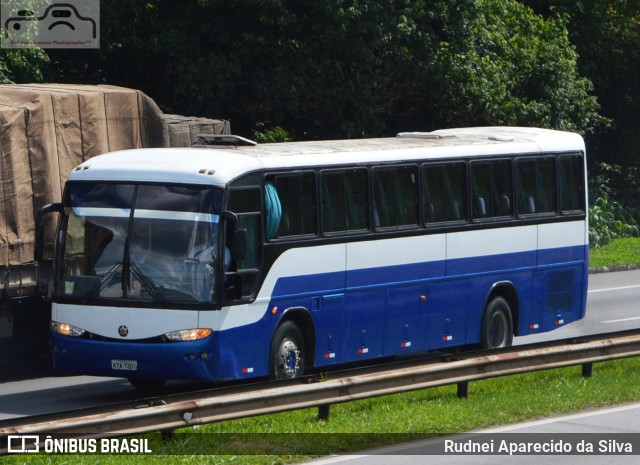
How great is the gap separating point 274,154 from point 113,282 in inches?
97.4

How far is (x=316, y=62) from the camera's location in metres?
30.3

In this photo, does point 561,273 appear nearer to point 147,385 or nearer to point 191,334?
point 147,385

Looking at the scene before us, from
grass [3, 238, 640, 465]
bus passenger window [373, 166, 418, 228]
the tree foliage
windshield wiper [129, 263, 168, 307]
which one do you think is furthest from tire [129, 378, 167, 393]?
the tree foliage

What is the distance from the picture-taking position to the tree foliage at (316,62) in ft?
97.9

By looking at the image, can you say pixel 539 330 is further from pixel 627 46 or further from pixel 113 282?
pixel 627 46

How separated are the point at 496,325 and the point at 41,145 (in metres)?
6.89

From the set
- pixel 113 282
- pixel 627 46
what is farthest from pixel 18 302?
pixel 627 46

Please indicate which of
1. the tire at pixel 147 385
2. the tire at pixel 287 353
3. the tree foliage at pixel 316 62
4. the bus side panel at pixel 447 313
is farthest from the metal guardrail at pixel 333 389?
the tree foliage at pixel 316 62

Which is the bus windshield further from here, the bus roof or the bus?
the bus roof

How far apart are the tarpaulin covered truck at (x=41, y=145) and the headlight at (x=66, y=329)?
3.34 ft

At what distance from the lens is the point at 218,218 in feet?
49.3

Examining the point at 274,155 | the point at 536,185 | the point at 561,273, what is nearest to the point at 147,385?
the point at 274,155

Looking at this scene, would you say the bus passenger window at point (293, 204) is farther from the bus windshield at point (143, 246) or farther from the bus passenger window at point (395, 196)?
the bus passenger window at point (395, 196)

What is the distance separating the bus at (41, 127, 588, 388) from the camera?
15.0 meters
